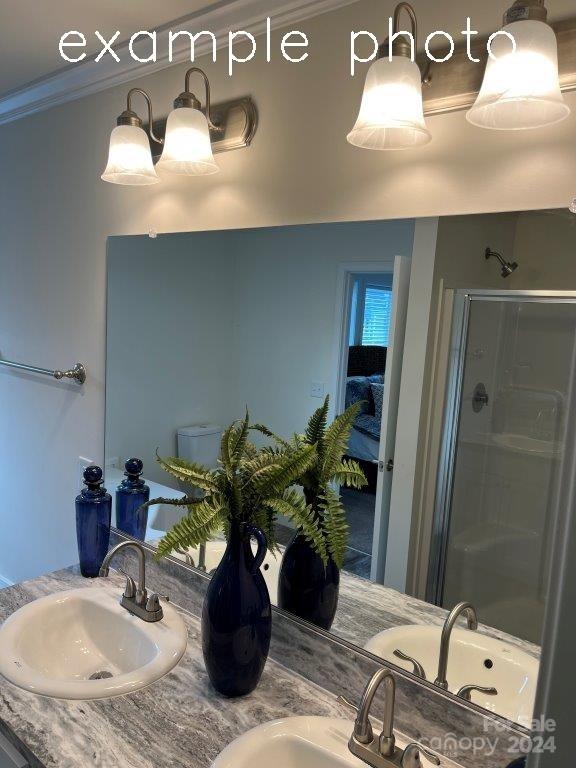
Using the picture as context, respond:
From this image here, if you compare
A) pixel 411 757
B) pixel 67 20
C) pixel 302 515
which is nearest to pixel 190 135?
pixel 67 20

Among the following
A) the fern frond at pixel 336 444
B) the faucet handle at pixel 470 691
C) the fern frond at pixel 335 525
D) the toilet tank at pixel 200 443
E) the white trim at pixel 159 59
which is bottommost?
the faucet handle at pixel 470 691

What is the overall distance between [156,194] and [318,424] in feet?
3.14

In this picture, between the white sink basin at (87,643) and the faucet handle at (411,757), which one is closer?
the faucet handle at (411,757)

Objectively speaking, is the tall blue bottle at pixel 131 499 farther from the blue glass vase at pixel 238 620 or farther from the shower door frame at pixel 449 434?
the shower door frame at pixel 449 434

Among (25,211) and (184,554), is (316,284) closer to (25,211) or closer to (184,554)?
(184,554)

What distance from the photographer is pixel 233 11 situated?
1497mm

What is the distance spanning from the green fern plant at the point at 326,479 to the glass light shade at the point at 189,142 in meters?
0.74

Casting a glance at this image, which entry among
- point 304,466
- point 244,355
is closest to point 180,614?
point 304,466

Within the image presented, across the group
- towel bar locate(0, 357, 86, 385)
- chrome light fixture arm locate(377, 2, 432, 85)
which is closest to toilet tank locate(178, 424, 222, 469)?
towel bar locate(0, 357, 86, 385)

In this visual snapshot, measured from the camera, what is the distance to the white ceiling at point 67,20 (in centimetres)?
155

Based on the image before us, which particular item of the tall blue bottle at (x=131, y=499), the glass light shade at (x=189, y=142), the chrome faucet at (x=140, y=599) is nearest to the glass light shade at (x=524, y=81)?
the glass light shade at (x=189, y=142)

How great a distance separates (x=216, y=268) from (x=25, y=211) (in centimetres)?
121

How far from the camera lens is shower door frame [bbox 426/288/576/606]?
3.63 feet

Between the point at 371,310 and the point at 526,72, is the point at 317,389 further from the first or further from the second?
the point at 526,72
